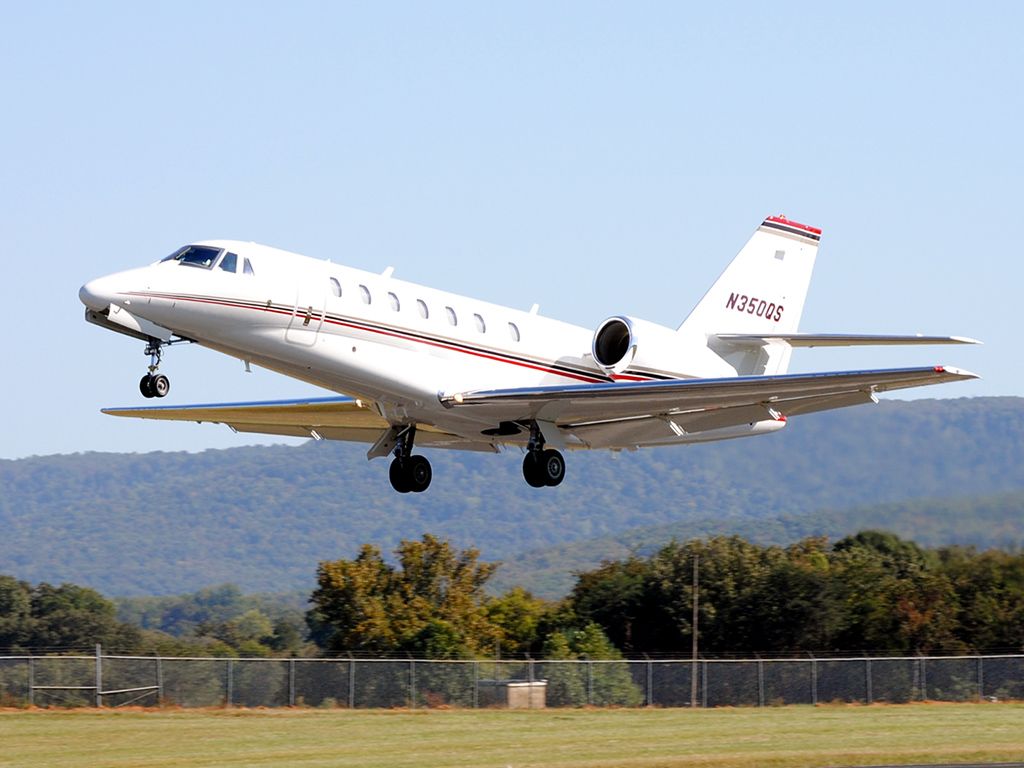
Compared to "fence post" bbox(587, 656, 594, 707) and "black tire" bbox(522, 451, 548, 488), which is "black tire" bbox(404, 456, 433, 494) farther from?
"fence post" bbox(587, 656, 594, 707)

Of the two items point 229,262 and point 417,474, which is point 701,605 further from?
point 229,262

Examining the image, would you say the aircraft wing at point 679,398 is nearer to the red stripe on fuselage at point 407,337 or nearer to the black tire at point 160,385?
the red stripe on fuselage at point 407,337

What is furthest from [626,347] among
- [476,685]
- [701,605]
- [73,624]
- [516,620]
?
[73,624]

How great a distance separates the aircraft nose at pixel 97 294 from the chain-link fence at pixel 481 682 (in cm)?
1344

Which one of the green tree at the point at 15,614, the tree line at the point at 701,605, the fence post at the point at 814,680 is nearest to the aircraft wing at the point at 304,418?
the fence post at the point at 814,680

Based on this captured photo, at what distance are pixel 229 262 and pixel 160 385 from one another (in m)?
2.22

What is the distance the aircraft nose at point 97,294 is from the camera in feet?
60.3

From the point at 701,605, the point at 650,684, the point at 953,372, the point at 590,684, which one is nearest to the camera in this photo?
the point at 953,372

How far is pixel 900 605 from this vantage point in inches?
1752

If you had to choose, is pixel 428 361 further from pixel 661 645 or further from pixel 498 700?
pixel 661 645

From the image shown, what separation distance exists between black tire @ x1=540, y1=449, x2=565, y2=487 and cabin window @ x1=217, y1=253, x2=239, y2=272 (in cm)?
525

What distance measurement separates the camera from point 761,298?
26.5 metres

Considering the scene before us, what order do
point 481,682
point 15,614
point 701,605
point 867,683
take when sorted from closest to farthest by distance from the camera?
point 481,682 → point 867,683 → point 701,605 → point 15,614

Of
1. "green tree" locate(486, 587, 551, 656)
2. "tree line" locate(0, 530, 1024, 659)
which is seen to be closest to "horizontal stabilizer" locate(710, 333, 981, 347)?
"tree line" locate(0, 530, 1024, 659)
